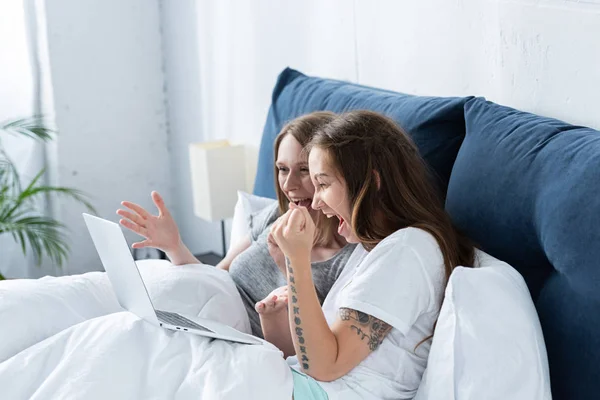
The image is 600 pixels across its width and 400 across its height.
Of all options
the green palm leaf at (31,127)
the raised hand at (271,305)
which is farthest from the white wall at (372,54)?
the raised hand at (271,305)

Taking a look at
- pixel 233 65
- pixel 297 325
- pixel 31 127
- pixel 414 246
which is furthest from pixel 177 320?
pixel 31 127

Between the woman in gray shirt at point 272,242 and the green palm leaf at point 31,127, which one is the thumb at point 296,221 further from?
the green palm leaf at point 31,127

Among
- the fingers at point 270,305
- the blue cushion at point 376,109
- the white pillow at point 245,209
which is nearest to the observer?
the fingers at point 270,305

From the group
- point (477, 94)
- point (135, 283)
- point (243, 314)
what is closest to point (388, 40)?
point (477, 94)

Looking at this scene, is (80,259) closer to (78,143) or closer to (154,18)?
(78,143)

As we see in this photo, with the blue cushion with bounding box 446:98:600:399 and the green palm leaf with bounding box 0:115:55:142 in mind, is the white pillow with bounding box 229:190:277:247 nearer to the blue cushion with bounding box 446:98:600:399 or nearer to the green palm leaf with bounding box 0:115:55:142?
the blue cushion with bounding box 446:98:600:399

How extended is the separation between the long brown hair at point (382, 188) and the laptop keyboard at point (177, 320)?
0.36 m

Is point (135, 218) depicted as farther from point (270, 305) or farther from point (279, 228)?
point (279, 228)

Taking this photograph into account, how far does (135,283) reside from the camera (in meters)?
1.62

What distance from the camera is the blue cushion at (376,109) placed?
6.12ft

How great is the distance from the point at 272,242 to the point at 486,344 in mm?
633

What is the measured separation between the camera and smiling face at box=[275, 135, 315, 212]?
2.00m

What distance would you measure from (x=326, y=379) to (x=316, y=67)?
4.61 ft

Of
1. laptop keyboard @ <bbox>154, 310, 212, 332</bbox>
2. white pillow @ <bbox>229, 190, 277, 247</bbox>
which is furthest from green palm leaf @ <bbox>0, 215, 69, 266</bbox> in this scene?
laptop keyboard @ <bbox>154, 310, 212, 332</bbox>
